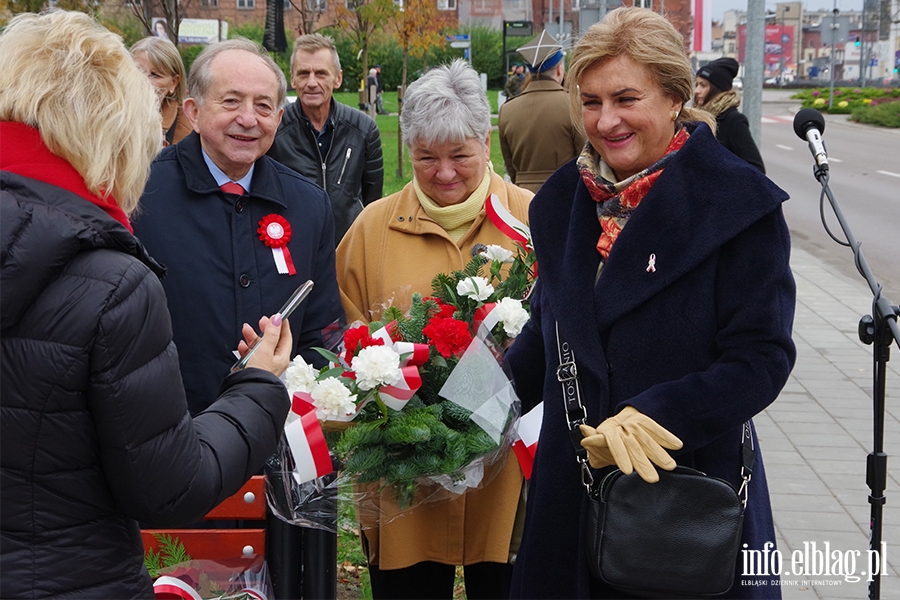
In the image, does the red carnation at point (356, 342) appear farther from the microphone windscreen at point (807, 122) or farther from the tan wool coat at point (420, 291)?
the microphone windscreen at point (807, 122)

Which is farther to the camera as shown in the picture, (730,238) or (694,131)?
(694,131)

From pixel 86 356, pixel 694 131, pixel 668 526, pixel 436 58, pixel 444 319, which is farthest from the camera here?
pixel 436 58

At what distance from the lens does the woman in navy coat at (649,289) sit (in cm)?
223

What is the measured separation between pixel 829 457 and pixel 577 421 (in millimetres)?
3805

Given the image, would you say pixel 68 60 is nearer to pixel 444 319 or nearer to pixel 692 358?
pixel 444 319

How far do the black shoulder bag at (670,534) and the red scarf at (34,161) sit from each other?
4.36 ft

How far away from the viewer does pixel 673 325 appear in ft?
7.64

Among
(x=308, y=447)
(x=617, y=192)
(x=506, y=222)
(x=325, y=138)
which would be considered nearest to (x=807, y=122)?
(x=506, y=222)

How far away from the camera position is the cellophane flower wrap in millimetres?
2459

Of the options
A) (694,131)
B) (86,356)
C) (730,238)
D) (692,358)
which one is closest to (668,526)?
(692,358)

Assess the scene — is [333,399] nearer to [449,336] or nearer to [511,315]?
[449,336]

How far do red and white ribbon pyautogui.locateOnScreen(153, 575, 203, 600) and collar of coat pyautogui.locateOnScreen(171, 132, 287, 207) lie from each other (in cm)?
131

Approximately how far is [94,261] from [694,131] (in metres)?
1.48

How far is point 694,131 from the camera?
2414mm
